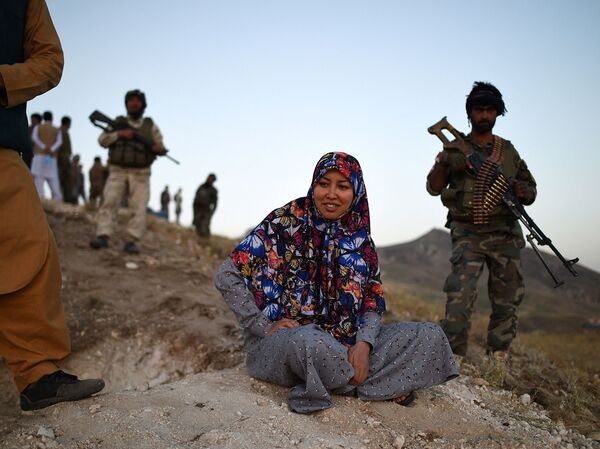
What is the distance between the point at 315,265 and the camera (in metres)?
2.66

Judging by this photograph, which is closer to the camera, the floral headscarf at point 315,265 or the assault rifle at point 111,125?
the floral headscarf at point 315,265

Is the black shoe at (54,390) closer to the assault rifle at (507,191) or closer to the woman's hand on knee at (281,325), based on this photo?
the woman's hand on knee at (281,325)

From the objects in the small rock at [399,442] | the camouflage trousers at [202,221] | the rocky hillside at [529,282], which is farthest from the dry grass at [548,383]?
the rocky hillside at [529,282]

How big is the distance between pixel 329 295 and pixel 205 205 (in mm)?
8784

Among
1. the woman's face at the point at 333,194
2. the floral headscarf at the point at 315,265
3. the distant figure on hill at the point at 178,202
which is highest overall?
the woman's face at the point at 333,194

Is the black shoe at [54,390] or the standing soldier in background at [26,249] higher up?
the standing soldier in background at [26,249]

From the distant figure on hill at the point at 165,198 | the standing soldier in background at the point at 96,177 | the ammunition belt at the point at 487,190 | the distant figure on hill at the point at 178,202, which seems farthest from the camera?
the distant figure on hill at the point at 178,202

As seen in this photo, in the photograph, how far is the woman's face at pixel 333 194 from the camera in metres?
2.55

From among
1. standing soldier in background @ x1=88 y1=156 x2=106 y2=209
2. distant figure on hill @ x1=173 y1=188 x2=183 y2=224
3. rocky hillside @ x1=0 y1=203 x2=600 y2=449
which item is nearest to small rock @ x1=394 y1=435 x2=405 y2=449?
rocky hillside @ x1=0 y1=203 x2=600 y2=449

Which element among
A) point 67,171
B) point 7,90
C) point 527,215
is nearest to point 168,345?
point 7,90

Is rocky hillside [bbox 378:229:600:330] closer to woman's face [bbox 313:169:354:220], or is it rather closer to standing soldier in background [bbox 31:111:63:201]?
standing soldier in background [bbox 31:111:63:201]

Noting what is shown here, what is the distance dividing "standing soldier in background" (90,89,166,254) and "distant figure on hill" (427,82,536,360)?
3761 mm

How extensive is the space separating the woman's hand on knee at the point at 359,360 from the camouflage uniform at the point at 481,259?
149 cm

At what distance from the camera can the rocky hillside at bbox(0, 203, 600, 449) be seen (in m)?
1.98
